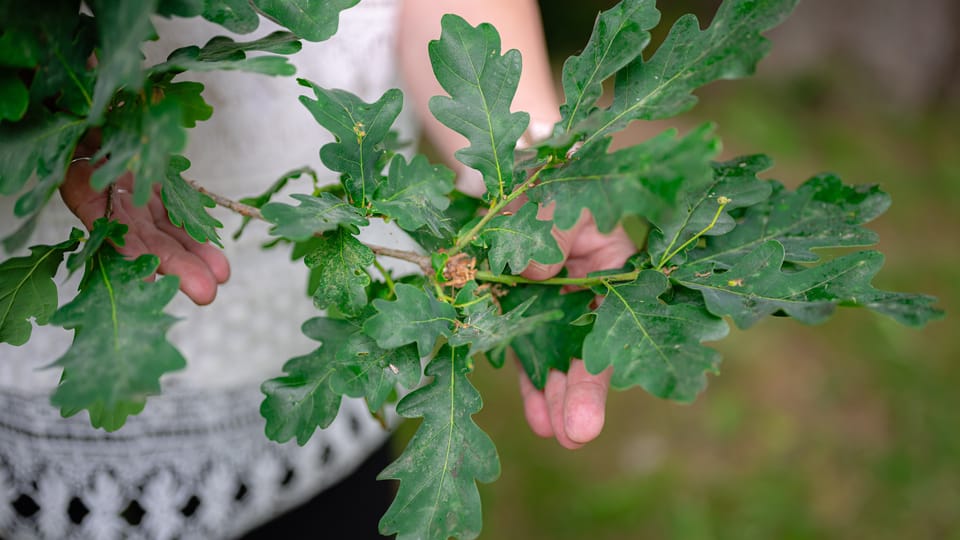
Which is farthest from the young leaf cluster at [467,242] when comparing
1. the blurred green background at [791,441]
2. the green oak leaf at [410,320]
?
the blurred green background at [791,441]

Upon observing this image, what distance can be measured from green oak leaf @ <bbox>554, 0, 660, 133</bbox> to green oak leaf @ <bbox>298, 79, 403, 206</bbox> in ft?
0.68

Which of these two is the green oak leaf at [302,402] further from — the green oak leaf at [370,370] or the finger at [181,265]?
the finger at [181,265]

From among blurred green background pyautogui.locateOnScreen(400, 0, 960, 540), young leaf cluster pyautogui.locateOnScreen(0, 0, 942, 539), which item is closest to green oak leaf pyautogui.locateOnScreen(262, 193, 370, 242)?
young leaf cluster pyautogui.locateOnScreen(0, 0, 942, 539)

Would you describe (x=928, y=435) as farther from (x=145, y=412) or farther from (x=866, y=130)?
(x=145, y=412)

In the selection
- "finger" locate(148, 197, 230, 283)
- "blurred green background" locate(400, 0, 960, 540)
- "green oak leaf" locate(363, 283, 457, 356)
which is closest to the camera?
"green oak leaf" locate(363, 283, 457, 356)

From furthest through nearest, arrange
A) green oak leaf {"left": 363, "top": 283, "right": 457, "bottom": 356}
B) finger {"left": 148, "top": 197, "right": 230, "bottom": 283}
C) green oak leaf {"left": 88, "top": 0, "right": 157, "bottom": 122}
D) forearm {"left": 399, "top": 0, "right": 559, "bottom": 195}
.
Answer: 1. forearm {"left": 399, "top": 0, "right": 559, "bottom": 195}
2. finger {"left": 148, "top": 197, "right": 230, "bottom": 283}
3. green oak leaf {"left": 363, "top": 283, "right": 457, "bottom": 356}
4. green oak leaf {"left": 88, "top": 0, "right": 157, "bottom": 122}

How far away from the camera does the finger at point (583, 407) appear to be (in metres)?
1.05

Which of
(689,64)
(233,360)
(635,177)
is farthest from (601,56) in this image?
(233,360)

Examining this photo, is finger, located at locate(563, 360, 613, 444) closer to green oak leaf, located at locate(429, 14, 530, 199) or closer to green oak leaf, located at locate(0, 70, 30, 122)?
green oak leaf, located at locate(429, 14, 530, 199)

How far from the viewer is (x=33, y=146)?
775 mm

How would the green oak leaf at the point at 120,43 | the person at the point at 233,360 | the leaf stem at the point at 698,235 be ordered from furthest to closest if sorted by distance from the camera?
the person at the point at 233,360 < the leaf stem at the point at 698,235 < the green oak leaf at the point at 120,43

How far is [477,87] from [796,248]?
46 centimetres

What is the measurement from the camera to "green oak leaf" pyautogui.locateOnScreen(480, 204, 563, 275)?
90 cm

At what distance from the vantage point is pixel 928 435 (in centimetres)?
301
